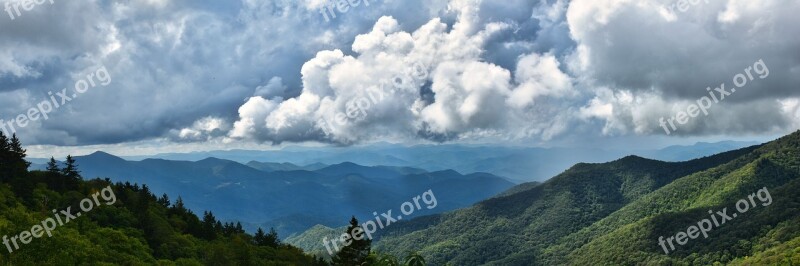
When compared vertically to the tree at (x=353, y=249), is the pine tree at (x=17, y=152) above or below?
above

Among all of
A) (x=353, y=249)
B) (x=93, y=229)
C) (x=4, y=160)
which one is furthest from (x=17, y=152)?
(x=353, y=249)

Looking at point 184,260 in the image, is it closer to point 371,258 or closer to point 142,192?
point 371,258

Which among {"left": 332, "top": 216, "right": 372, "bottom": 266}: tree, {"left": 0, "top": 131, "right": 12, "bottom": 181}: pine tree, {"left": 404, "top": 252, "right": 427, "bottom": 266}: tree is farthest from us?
{"left": 0, "top": 131, "right": 12, "bottom": 181}: pine tree

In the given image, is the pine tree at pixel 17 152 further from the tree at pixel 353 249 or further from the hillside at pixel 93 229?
the tree at pixel 353 249

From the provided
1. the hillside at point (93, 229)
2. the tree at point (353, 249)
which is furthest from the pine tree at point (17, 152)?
the tree at point (353, 249)

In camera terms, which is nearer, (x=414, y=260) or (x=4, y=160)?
(x=414, y=260)

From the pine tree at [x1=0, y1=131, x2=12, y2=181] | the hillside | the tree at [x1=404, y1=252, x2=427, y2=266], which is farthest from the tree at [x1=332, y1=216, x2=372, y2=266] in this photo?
the pine tree at [x1=0, y1=131, x2=12, y2=181]

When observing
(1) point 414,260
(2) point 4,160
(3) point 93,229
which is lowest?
(1) point 414,260

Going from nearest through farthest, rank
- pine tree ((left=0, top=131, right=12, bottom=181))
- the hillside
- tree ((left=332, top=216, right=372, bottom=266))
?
the hillside
tree ((left=332, top=216, right=372, bottom=266))
pine tree ((left=0, top=131, right=12, bottom=181))

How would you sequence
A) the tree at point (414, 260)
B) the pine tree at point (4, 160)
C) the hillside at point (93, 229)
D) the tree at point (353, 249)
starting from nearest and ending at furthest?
the hillside at point (93, 229) → the tree at point (353, 249) → the tree at point (414, 260) → the pine tree at point (4, 160)

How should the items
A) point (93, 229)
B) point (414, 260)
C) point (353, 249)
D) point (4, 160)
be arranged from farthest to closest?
point (4, 160), point (93, 229), point (414, 260), point (353, 249)

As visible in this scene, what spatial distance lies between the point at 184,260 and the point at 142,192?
51.6 meters

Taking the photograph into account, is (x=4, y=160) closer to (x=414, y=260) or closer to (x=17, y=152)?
(x=17, y=152)

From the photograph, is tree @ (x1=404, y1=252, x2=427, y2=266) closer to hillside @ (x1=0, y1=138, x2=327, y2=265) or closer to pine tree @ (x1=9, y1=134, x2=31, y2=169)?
hillside @ (x1=0, y1=138, x2=327, y2=265)
